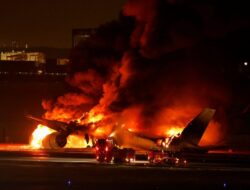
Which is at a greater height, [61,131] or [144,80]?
[144,80]

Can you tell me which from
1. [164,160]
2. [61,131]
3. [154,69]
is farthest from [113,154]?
[154,69]

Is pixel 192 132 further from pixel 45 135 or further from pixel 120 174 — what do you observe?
pixel 120 174

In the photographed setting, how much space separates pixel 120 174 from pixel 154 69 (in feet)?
120

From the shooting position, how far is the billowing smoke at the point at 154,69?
265 feet

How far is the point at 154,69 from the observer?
273ft

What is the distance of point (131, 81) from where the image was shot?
270 ft

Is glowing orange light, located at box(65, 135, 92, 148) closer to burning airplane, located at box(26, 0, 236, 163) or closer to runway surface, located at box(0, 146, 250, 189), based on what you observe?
burning airplane, located at box(26, 0, 236, 163)

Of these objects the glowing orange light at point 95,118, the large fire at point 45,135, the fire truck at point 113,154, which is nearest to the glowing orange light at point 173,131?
the glowing orange light at point 95,118

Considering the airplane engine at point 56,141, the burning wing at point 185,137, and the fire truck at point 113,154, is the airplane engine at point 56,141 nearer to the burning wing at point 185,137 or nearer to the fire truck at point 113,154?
the burning wing at point 185,137

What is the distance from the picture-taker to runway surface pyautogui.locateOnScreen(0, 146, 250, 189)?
1617 inches

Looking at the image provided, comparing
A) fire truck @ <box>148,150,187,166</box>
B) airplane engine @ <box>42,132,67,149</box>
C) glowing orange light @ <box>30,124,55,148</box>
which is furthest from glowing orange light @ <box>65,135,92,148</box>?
fire truck @ <box>148,150,187,166</box>

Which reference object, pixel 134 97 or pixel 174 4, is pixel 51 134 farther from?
pixel 174 4

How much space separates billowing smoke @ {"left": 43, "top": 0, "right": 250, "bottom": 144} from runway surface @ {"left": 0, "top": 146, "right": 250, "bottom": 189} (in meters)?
16.8

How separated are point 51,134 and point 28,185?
42648mm
